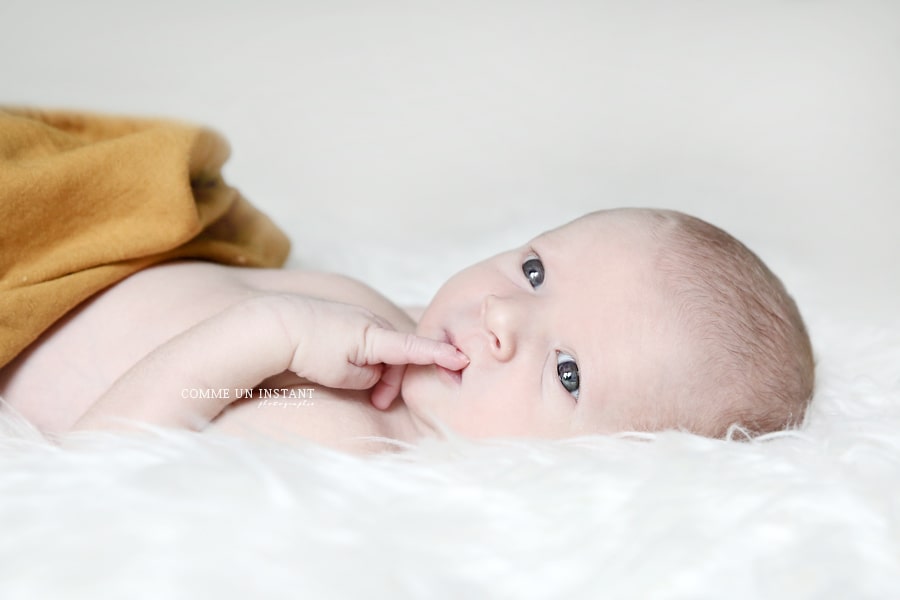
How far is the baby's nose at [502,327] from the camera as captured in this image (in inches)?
38.2

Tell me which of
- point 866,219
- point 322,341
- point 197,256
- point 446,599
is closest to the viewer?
point 446,599

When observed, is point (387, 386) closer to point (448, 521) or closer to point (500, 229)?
point (448, 521)

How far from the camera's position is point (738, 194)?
2072 millimetres

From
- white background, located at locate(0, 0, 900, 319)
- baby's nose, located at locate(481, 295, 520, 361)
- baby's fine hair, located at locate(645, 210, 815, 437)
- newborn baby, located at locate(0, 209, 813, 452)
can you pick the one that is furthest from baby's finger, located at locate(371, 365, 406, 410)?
white background, located at locate(0, 0, 900, 319)

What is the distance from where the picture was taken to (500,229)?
1.86m

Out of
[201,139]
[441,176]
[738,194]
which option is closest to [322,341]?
[201,139]

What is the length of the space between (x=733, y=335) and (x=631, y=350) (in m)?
0.12

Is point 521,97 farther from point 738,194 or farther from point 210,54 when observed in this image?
point 210,54

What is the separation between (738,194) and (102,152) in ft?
4.94

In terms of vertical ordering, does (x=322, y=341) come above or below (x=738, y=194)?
below

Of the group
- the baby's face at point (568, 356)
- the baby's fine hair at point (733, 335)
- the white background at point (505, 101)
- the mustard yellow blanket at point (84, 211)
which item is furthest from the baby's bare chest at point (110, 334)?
the white background at point (505, 101)

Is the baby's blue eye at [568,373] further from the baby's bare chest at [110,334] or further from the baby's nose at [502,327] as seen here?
the baby's bare chest at [110,334]

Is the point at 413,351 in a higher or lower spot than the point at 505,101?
lower

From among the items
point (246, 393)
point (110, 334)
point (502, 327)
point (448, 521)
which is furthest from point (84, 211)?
point (448, 521)
